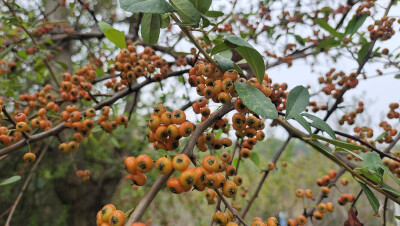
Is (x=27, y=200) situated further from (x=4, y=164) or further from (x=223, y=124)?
(x=223, y=124)

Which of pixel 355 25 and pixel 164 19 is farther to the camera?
pixel 355 25

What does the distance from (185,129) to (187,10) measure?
0.40 m

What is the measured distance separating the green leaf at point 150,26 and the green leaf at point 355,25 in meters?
1.69

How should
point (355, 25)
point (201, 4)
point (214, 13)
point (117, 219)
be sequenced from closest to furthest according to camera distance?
point (117, 219), point (201, 4), point (214, 13), point (355, 25)

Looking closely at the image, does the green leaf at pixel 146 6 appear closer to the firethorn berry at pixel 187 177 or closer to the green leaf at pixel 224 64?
the green leaf at pixel 224 64

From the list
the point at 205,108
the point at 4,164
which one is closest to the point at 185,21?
the point at 205,108

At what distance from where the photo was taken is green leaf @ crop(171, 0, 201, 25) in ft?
2.70

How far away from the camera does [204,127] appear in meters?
0.91

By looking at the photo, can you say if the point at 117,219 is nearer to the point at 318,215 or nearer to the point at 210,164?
the point at 210,164

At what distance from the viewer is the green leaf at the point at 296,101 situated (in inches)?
39.6

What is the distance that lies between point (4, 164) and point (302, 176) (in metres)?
8.34

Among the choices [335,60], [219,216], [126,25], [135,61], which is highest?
Result: [335,60]

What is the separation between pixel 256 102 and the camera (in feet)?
2.69

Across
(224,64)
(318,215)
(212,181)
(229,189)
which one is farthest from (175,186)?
(318,215)
